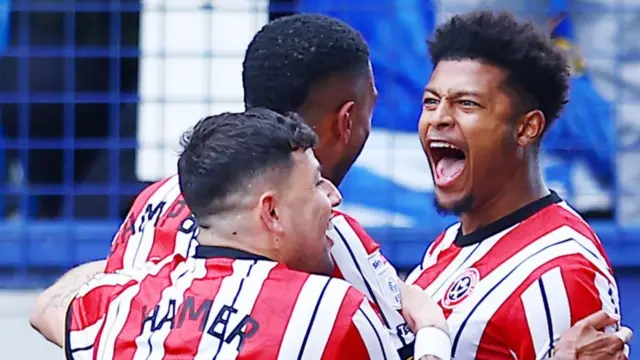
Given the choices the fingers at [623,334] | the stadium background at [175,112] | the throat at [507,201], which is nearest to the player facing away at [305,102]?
the throat at [507,201]

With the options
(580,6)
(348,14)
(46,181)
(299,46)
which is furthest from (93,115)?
(299,46)

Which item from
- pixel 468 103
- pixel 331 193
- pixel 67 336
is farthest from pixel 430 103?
pixel 67 336

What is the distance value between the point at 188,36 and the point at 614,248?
1946 mm

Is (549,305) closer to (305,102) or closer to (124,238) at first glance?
(305,102)

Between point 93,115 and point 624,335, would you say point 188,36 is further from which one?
point 624,335

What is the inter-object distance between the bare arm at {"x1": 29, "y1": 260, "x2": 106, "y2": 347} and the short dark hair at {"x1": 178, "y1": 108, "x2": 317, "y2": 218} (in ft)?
1.53

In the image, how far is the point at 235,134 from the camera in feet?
7.73

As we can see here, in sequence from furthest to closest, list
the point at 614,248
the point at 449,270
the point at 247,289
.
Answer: the point at 614,248
the point at 449,270
the point at 247,289

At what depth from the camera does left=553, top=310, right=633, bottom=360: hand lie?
2.60 m

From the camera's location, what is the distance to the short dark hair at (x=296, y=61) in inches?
110

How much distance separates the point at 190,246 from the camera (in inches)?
103

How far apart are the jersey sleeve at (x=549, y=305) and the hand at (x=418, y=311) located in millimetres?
202

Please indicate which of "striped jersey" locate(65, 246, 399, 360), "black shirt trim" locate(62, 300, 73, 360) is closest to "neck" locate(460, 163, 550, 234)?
"striped jersey" locate(65, 246, 399, 360)

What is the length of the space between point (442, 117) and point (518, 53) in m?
0.22
